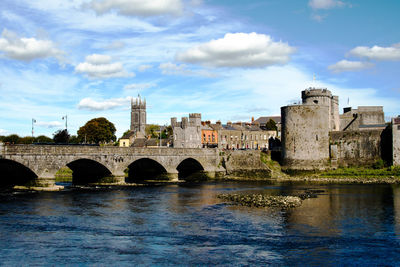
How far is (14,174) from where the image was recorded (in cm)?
4722

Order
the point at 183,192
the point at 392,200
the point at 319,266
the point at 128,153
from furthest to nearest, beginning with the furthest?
the point at 128,153 < the point at 183,192 < the point at 392,200 < the point at 319,266

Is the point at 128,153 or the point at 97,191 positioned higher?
the point at 128,153

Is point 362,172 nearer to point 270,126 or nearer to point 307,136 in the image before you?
point 307,136

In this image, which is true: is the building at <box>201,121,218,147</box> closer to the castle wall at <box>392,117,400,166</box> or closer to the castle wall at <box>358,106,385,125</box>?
the castle wall at <box>358,106,385,125</box>

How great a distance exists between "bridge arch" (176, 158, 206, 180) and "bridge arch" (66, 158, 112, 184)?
15.2 meters

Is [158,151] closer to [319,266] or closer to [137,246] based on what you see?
[137,246]

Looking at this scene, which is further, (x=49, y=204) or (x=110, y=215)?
(x=49, y=204)

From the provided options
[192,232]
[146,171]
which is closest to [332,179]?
[146,171]

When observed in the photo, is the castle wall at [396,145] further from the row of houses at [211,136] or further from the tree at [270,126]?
the tree at [270,126]

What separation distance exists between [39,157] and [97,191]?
21.8 feet

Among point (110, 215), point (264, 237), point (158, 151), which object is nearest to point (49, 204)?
point (110, 215)

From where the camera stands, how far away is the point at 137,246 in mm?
21672

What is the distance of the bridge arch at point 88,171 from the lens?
49897mm

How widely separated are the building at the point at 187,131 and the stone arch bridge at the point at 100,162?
921 centimetres
